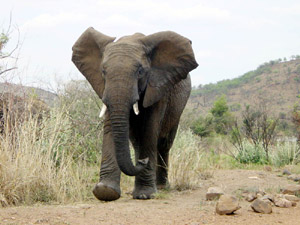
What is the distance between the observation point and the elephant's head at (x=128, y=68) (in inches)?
228

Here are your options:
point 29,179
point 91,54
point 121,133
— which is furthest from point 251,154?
point 29,179

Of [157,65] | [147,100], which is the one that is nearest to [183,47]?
[157,65]

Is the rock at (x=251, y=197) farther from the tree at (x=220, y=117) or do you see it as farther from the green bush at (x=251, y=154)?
the tree at (x=220, y=117)

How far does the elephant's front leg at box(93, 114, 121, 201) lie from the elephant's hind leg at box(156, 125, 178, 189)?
1.71 m

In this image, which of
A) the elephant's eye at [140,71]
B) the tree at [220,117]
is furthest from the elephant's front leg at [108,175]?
the tree at [220,117]

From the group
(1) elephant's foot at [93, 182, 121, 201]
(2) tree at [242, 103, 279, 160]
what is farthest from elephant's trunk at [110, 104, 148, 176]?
(2) tree at [242, 103, 279, 160]

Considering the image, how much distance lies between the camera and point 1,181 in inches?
231

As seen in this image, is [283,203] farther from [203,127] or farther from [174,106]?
[203,127]

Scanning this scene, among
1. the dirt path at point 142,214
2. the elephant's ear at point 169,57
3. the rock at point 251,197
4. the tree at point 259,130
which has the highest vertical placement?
the elephant's ear at point 169,57

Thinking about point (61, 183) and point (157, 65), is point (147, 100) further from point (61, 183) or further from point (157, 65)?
point (61, 183)

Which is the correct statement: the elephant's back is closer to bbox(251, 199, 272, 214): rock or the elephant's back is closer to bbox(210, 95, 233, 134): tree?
bbox(251, 199, 272, 214): rock

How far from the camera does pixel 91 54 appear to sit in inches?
281

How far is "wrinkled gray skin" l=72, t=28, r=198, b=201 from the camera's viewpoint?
5820 mm

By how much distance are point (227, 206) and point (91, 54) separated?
3.21 metres
